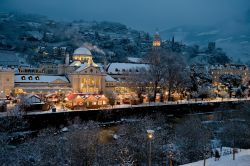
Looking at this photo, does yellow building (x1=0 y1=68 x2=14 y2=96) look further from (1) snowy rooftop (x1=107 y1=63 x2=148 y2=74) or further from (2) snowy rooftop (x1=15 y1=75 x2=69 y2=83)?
(1) snowy rooftop (x1=107 y1=63 x2=148 y2=74)

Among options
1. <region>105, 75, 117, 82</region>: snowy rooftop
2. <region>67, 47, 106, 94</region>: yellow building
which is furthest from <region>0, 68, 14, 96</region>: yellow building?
<region>105, 75, 117, 82</region>: snowy rooftop

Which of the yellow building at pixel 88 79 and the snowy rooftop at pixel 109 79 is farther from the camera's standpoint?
the snowy rooftop at pixel 109 79

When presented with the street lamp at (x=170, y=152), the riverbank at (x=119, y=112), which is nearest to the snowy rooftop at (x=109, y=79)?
the riverbank at (x=119, y=112)

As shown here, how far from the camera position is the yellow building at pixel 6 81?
5072 cm

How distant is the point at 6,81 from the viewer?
50.9 m

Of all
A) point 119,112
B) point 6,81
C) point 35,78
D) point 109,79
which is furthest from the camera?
point 109,79

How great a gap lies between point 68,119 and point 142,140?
15725mm

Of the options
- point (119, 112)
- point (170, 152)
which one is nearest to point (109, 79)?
point (119, 112)

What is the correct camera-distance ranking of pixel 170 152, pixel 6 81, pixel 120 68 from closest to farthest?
pixel 170 152, pixel 6 81, pixel 120 68

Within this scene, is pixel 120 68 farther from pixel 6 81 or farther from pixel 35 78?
pixel 6 81

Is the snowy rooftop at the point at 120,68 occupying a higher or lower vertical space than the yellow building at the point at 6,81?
higher

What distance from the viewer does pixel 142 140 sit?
82.9 ft

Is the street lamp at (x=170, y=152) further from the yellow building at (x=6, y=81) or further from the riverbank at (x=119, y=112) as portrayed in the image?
the yellow building at (x=6, y=81)

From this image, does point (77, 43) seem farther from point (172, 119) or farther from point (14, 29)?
point (172, 119)
